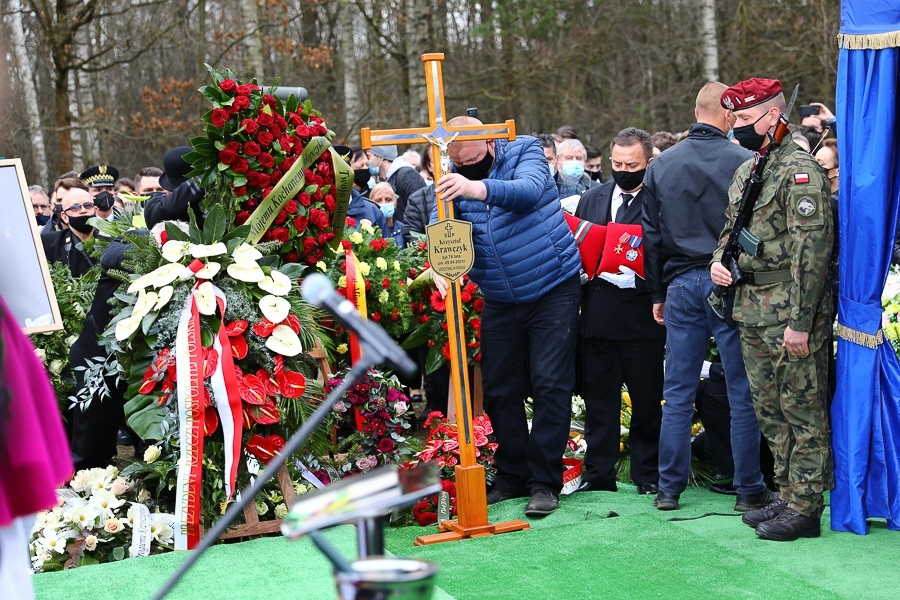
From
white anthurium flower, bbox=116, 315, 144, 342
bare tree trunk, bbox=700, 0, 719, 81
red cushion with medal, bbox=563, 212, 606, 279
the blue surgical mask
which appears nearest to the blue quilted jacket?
red cushion with medal, bbox=563, 212, 606, 279

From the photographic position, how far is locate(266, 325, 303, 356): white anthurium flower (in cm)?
533

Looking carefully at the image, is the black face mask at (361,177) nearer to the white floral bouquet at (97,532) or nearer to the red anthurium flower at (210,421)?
the red anthurium flower at (210,421)

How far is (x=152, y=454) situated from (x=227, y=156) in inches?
59.6

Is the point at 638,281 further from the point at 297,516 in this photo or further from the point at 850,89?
the point at 297,516

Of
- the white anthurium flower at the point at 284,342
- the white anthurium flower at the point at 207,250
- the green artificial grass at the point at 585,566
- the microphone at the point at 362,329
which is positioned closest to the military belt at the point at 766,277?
the green artificial grass at the point at 585,566

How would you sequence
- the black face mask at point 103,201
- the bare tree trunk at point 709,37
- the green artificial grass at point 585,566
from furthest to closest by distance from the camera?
the bare tree trunk at point 709,37, the black face mask at point 103,201, the green artificial grass at point 585,566

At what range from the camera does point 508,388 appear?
5.88 meters

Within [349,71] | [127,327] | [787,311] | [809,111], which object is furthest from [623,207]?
[349,71]

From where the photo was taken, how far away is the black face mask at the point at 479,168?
559 cm

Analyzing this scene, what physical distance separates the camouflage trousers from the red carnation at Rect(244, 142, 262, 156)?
255cm

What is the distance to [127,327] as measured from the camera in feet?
17.4

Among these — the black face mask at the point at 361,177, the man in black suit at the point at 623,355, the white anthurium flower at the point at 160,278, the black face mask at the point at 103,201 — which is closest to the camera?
the white anthurium flower at the point at 160,278

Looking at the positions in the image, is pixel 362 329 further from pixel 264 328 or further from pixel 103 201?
pixel 103 201

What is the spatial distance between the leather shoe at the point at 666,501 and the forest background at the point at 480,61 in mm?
12781
